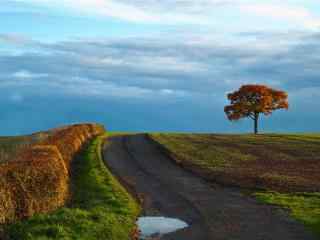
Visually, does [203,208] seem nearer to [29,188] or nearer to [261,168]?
[29,188]

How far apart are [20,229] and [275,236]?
701 cm

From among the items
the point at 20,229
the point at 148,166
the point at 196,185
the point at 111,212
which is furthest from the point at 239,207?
the point at 148,166

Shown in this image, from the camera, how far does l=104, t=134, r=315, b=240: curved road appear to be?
18.0 metres

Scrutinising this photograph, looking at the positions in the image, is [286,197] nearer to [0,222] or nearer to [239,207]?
[239,207]

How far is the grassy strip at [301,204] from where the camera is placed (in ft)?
65.3

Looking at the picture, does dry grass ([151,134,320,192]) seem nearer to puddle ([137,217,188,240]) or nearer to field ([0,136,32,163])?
puddle ([137,217,188,240])

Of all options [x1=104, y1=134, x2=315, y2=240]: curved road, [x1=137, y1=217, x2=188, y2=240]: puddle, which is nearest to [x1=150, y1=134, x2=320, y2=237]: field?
[x1=104, y1=134, x2=315, y2=240]: curved road

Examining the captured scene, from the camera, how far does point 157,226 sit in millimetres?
19391

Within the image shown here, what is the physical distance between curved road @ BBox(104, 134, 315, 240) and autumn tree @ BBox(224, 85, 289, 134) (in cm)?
7515

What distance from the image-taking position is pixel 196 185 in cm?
3025

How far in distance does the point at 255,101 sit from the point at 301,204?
9095 centimetres

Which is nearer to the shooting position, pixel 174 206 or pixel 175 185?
pixel 174 206

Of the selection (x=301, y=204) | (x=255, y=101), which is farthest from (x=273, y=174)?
(x=255, y=101)

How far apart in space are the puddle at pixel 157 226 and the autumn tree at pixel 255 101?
93532 millimetres
